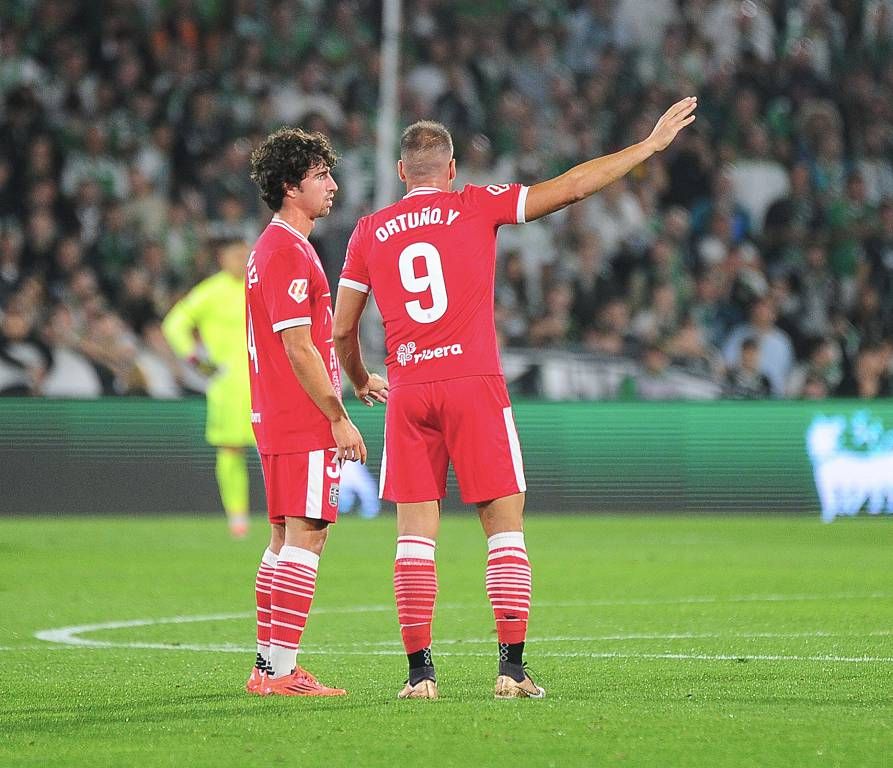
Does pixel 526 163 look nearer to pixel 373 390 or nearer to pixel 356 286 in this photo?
pixel 373 390

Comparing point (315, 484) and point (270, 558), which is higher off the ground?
point (315, 484)

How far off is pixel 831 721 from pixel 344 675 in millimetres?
2075

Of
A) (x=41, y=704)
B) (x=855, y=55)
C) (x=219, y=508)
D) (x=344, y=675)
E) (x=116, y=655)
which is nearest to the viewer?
(x=41, y=704)

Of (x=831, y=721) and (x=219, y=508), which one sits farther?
(x=219, y=508)

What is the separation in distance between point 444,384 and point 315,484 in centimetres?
57

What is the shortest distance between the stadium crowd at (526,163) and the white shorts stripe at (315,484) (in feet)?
34.0

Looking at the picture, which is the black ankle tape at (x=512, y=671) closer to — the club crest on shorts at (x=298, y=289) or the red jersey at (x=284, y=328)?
the red jersey at (x=284, y=328)

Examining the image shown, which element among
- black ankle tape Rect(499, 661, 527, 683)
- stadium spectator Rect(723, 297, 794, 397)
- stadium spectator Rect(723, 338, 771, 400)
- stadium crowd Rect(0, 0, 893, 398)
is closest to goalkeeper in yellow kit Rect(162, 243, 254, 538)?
stadium crowd Rect(0, 0, 893, 398)

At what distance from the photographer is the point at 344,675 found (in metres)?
6.74

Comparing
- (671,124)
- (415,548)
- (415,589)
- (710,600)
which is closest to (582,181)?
(671,124)

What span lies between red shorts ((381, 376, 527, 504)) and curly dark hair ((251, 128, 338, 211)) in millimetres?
858

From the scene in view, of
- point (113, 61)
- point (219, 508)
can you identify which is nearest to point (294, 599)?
point (219, 508)

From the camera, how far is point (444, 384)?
607 cm

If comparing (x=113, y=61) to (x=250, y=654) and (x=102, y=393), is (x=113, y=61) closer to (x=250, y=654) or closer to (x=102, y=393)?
(x=102, y=393)
